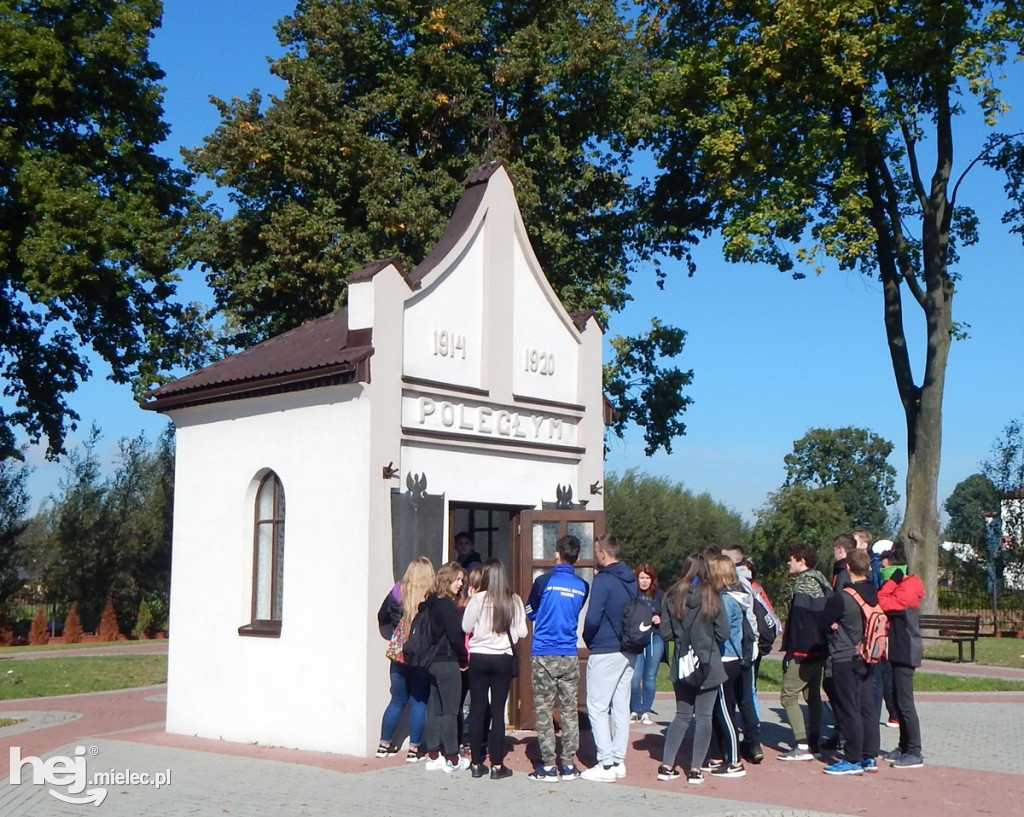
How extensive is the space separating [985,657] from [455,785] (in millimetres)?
18612

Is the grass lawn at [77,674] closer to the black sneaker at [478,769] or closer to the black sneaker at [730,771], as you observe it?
the black sneaker at [478,769]

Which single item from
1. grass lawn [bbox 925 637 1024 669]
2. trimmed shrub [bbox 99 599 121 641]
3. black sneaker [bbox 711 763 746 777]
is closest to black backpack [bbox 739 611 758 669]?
black sneaker [bbox 711 763 746 777]

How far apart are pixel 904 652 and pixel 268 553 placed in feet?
21.9

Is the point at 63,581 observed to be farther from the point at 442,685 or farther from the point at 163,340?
the point at 442,685

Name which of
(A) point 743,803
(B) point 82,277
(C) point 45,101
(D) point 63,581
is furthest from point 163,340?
(A) point 743,803

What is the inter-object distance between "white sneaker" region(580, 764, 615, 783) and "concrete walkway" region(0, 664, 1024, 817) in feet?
0.50

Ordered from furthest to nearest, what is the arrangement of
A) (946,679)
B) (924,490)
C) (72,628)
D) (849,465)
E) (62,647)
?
(849,465), (72,628), (62,647), (924,490), (946,679)

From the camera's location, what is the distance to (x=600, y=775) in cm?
998

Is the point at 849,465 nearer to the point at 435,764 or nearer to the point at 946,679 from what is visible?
the point at 946,679

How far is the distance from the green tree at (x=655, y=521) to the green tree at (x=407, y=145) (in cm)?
2184

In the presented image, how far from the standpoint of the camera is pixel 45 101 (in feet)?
81.9

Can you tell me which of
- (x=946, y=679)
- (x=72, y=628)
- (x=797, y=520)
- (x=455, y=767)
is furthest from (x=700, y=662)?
(x=797, y=520)

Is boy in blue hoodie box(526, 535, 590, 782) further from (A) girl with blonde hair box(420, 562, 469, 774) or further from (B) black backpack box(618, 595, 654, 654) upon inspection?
(A) girl with blonde hair box(420, 562, 469, 774)

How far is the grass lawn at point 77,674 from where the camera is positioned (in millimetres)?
19250
